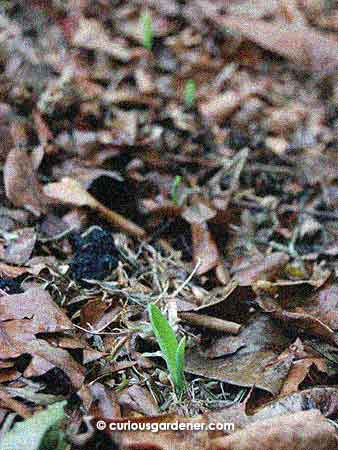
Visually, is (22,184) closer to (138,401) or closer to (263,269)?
(263,269)

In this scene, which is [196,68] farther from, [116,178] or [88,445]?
[88,445]

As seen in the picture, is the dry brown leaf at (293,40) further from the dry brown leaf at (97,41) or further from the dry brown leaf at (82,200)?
the dry brown leaf at (82,200)

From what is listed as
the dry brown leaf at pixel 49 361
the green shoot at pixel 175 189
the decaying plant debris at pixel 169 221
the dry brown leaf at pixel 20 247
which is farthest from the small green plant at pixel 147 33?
A: the dry brown leaf at pixel 49 361

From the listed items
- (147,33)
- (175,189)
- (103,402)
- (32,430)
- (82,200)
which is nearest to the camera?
(32,430)

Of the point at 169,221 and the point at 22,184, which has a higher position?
the point at 22,184

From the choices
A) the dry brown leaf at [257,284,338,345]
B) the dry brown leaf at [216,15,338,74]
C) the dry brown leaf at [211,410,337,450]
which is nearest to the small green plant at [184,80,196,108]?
the dry brown leaf at [216,15,338,74]

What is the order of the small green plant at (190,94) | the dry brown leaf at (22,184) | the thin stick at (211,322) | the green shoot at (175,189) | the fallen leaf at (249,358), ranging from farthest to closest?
the small green plant at (190,94) → the green shoot at (175,189) → the dry brown leaf at (22,184) → the thin stick at (211,322) → the fallen leaf at (249,358)

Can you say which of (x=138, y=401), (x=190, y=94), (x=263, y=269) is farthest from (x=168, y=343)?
(x=190, y=94)

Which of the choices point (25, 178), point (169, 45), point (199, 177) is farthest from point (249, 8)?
point (25, 178)
